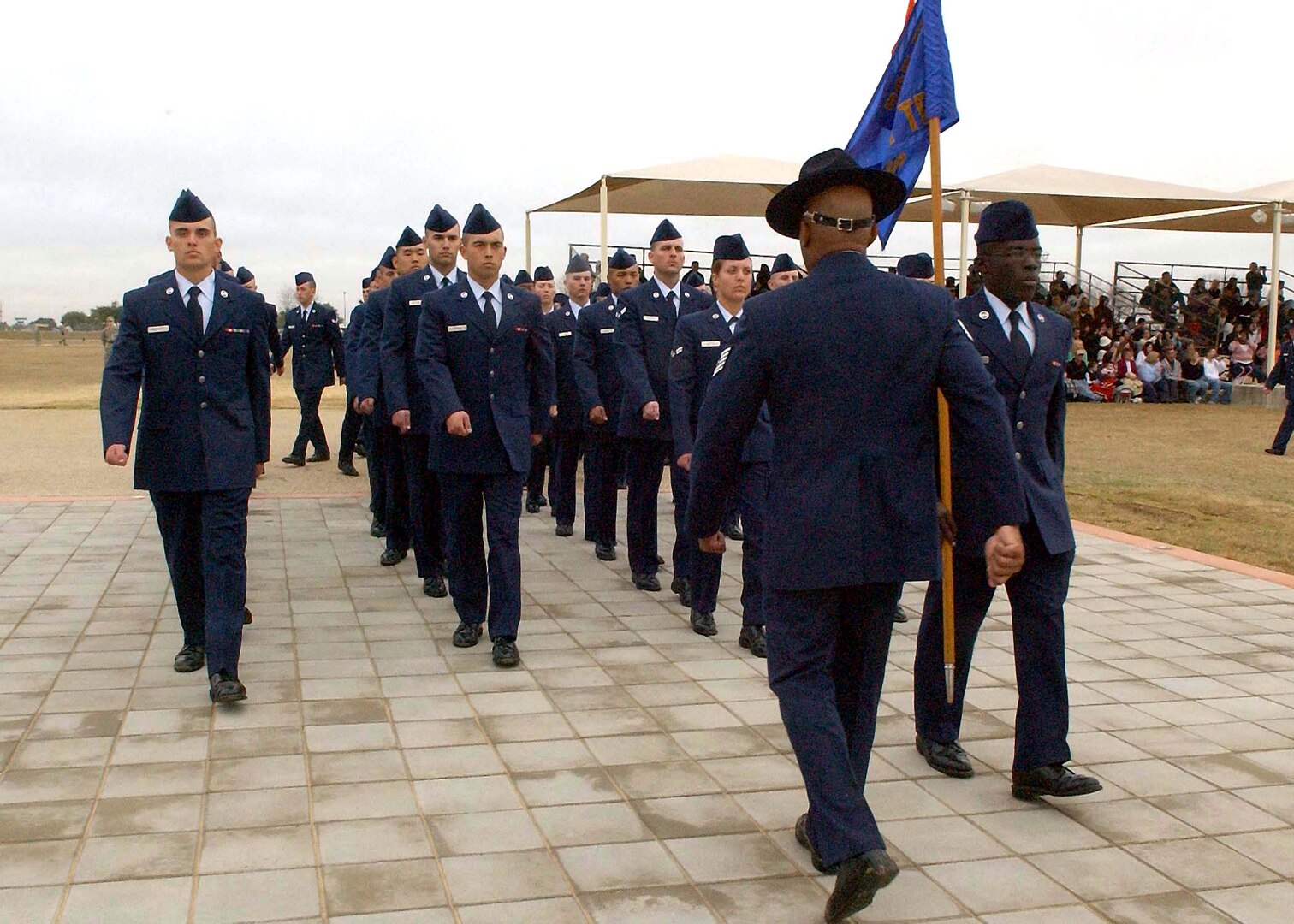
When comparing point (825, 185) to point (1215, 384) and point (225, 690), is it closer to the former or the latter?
point (225, 690)

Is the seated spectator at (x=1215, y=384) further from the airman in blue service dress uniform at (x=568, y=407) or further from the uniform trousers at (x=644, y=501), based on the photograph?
the uniform trousers at (x=644, y=501)

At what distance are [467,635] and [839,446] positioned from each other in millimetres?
3422

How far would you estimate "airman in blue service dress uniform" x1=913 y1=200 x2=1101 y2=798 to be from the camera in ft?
13.9

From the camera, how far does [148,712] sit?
5.21 metres

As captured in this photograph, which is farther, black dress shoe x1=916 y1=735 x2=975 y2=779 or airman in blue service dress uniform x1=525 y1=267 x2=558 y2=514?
airman in blue service dress uniform x1=525 y1=267 x2=558 y2=514

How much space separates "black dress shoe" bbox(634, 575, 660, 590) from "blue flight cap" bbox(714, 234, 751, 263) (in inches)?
82.0

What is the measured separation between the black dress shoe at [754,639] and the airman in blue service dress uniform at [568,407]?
3166 mm

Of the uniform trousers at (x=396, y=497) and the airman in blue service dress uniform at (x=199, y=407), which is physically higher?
the airman in blue service dress uniform at (x=199, y=407)

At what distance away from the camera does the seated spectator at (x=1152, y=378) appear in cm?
2514

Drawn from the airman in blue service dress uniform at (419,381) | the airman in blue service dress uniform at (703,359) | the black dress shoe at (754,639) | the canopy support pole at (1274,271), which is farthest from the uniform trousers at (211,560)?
the canopy support pole at (1274,271)

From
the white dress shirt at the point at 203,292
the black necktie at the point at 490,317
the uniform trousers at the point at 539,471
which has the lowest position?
the uniform trousers at the point at 539,471

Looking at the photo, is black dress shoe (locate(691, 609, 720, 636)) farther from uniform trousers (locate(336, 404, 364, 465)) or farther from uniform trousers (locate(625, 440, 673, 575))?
uniform trousers (locate(336, 404, 364, 465))

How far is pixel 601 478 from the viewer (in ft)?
30.7

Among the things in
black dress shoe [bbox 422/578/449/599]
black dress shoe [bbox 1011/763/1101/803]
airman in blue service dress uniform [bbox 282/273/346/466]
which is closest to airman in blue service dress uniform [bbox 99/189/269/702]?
black dress shoe [bbox 422/578/449/599]
